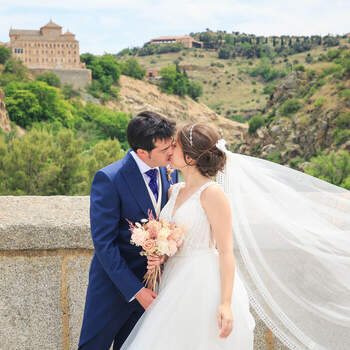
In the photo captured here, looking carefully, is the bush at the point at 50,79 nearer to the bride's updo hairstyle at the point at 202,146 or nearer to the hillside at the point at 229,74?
the hillside at the point at 229,74

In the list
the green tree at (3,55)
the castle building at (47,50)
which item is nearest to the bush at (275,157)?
the castle building at (47,50)

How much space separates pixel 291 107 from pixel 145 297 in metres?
49.6

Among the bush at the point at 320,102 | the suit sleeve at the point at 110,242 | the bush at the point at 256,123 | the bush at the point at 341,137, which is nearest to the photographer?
the suit sleeve at the point at 110,242

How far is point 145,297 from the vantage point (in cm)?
212

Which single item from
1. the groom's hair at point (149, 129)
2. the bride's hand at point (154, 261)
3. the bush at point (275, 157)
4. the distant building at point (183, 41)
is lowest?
the bush at point (275, 157)

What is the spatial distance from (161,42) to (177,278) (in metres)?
151

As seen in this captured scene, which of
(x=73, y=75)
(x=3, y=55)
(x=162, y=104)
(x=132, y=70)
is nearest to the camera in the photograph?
(x=3, y=55)

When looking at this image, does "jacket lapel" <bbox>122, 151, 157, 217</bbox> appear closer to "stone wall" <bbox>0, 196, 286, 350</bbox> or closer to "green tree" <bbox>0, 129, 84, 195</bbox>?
"stone wall" <bbox>0, 196, 286, 350</bbox>

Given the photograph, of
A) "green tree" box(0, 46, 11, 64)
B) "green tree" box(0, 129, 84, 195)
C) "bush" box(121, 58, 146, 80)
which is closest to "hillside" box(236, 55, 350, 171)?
"green tree" box(0, 129, 84, 195)

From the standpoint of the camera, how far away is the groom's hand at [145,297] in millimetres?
2115

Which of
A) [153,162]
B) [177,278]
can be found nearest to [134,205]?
[153,162]

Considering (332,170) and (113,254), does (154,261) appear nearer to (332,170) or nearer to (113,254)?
(113,254)

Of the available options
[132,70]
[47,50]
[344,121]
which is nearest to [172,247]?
[344,121]

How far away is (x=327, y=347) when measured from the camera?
2.29 m
